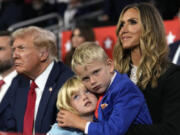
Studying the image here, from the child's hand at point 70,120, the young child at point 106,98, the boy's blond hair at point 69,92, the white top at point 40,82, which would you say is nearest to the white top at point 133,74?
the young child at point 106,98

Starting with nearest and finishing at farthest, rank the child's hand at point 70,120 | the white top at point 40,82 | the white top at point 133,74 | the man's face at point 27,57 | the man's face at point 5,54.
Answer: the child's hand at point 70,120 < the white top at point 133,74 < the white top at point 40,82 < the man's face at point 27,57 < the man's face at point 5,54

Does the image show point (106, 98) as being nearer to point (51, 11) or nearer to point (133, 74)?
point (133, 74)

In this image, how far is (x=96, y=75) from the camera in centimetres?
274

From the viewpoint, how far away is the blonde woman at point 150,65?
2.72 meters

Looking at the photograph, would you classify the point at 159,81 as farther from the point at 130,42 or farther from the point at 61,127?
the point at 61,127

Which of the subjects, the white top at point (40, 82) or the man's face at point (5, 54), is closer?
the white top at point (40, 82)

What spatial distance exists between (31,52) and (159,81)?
139cm

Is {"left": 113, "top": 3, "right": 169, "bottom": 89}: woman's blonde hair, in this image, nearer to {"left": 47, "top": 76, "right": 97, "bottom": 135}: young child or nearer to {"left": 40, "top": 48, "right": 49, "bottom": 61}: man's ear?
{"left": 47, "top": 76, "right": 97, "bottom": 135}: young child

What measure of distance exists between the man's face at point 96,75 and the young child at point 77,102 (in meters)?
0.11

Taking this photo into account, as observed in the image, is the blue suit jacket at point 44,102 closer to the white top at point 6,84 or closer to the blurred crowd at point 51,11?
the white top at point 6,84

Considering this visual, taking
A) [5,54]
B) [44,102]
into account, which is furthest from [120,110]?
[5,54]

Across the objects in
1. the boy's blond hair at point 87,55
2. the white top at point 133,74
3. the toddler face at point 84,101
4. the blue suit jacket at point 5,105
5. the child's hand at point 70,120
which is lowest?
the blue suit jacket at point 5,105

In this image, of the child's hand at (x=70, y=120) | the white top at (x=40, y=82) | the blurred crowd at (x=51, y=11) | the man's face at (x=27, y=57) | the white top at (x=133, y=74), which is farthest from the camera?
the blurred crowd at (x=51, y=11)

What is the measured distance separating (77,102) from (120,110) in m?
0.44
